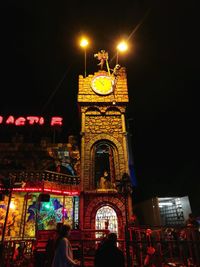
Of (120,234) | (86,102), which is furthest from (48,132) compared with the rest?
(120,234)

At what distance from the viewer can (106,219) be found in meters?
14.9

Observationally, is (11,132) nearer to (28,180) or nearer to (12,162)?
(12,162)

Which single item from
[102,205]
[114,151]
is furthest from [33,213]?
[114,151]

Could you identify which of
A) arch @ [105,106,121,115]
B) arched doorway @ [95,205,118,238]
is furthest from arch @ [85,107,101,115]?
arched doorway @ [95,205,118,238]

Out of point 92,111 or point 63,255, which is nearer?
point 63,255

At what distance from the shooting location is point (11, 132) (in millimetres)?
→ 21734

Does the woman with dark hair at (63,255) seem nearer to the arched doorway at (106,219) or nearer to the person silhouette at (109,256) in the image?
the person silhouette at (109,256)

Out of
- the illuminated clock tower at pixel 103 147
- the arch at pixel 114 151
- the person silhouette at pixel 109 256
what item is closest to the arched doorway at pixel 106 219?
the illuminated clock tower at pixel 103 147

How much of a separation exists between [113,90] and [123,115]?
107 inches

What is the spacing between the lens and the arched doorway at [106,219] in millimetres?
14594

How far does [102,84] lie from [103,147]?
626 centimetres

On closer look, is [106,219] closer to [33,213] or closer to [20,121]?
[33,213]

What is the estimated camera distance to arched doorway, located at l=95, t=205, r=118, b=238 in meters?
14.6

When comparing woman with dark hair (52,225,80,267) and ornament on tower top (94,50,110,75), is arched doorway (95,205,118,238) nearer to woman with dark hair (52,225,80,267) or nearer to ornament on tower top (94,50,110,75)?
woman with dark hair (52,225,80,267)
